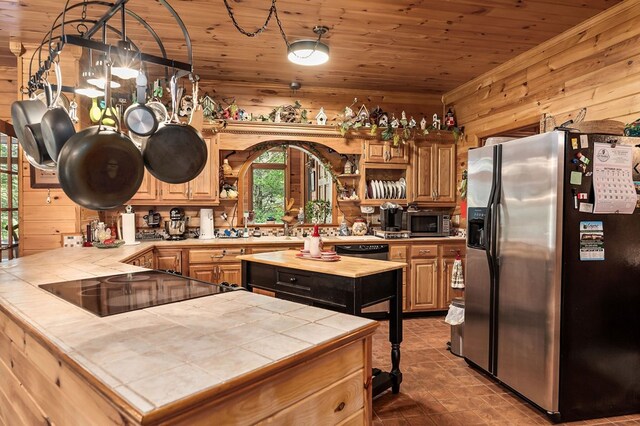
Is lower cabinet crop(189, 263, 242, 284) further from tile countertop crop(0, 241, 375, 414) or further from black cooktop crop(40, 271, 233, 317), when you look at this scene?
tile countertop crop(0, 241, 375, 414)


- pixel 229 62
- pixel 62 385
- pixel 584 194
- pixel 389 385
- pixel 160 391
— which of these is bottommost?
pixel 389 385

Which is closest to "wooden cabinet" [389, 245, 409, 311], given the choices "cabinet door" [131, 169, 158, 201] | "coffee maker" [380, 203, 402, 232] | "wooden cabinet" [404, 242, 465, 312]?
"wooden cabinet" [404, 242, 465, 312]

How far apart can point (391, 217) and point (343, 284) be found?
2.49 metres

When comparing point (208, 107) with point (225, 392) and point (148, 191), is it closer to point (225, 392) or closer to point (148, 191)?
point (148, 191)

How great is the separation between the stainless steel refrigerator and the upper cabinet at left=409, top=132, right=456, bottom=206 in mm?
2322

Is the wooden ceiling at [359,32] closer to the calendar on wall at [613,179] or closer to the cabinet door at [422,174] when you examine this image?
the cabinet door at [422,174]

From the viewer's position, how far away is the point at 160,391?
0.85 metres

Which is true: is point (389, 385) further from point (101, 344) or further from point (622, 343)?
point (101, 344)

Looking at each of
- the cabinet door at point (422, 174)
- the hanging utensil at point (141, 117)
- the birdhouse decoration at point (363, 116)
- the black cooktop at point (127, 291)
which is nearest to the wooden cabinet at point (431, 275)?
the cabinet door at point (422, 174)

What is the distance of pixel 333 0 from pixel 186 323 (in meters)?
2.56

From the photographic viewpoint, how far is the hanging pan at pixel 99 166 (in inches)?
45.5

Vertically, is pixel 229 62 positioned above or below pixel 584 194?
above

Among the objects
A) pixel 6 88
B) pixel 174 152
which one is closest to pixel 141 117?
pixel 174 152

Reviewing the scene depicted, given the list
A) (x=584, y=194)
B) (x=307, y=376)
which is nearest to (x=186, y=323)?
(x=307, y=376)
